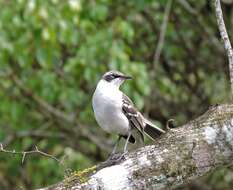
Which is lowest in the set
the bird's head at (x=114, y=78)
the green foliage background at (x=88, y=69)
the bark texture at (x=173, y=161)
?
the green foliage background at (x=88, y=69)

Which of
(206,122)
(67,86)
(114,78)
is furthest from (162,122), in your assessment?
(206,122)

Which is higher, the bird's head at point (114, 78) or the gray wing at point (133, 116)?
the bird's head at point (114, 78)

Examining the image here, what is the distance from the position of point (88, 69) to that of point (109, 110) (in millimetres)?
2498

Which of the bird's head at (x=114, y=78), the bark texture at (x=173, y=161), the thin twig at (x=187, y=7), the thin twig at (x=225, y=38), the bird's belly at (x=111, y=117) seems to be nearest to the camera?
the bark texture at (x=173, y=161)

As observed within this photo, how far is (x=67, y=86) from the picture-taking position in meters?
8.71

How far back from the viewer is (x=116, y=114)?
544 cm

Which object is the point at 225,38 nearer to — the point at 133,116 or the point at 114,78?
the point at 133,116

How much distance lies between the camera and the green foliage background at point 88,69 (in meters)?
7.63

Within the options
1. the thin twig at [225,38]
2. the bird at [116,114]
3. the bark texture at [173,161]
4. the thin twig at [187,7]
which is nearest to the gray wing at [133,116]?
the bird at [116,114]

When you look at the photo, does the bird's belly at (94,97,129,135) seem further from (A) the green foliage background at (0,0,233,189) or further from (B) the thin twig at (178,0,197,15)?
(B) the thin twig at (178,0,197,15)

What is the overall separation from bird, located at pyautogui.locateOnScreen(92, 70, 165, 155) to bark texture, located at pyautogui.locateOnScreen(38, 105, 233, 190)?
1617 millimetres

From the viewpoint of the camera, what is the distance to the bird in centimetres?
537

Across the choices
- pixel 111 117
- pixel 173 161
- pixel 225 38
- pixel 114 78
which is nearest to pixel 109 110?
pixel 111 117

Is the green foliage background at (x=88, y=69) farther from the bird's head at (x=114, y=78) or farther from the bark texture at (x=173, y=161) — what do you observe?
the bark texture at (x=173, y=161)
